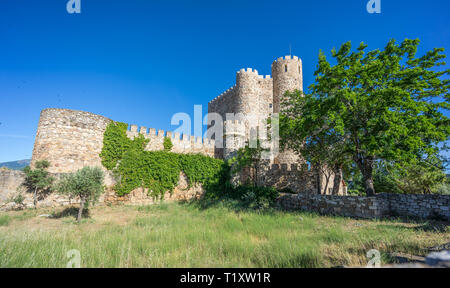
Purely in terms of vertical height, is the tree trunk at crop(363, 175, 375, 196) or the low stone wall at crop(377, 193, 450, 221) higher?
the tree trunk at crop(363, 175, 375, 196)

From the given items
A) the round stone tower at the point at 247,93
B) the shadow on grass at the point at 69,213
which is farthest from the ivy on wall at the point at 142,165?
the round stone tower at the point at 247,93

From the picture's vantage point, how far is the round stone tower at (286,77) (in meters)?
22.8

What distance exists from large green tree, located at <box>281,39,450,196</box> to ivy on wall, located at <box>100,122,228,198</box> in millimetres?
10278

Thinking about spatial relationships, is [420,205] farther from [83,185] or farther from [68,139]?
[68,139]

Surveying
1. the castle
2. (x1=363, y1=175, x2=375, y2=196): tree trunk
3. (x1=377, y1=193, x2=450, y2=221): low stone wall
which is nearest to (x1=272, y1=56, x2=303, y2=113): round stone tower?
the castle

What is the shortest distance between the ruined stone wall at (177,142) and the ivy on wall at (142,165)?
1.70ft

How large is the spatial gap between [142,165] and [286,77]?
19.6 metres

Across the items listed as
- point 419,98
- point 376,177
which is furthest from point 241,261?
Result: point 376,177

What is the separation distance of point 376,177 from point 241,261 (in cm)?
2741

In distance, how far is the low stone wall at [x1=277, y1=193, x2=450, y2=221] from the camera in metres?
8.05

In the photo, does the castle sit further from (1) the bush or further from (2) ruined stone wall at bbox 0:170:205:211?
(2) ruined stone wall at bbox 0:170:205:211

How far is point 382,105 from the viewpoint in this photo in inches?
331

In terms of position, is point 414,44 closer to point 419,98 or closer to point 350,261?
point 419,98
